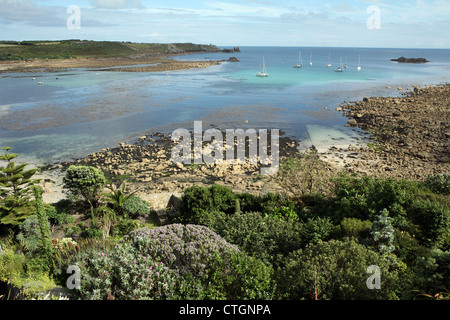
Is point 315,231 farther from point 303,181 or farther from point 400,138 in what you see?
point 400,138

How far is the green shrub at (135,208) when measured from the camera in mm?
12352

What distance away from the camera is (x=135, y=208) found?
1239cm

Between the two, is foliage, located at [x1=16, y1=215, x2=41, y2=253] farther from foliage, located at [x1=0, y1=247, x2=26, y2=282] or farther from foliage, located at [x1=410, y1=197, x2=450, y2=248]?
foliage, located at [x1=410, y1=197, x2=450, y2=248]

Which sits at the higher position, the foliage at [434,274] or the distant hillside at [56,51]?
the distant hillside at [56,51]

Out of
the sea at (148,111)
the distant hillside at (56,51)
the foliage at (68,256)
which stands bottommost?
the foliage at (68,256)

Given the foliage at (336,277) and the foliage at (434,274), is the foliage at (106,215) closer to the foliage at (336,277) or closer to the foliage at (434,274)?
the foliage at (336,277)

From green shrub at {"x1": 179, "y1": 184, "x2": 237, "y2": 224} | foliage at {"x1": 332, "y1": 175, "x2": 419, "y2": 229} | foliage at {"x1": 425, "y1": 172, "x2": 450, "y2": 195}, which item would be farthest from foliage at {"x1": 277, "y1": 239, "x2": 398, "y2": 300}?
foliage at {"x1": 425, "y1": 172, "x2": 450, "y2": 195}

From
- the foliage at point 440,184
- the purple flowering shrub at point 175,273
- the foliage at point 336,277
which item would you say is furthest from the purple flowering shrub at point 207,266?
the foliage at point 440,184

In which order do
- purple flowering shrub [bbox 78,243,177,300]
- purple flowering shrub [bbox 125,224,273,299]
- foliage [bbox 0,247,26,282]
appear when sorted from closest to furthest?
purple flowering shrub [bbox 78,243,177,300], purple flowering shrub [bbox 125,224,273,299], foliage [bbox 0,247,26,282]

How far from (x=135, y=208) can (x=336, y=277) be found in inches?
339

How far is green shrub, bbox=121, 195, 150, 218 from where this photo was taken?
12352 mm

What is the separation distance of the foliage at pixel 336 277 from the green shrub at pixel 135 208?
24.8 ft

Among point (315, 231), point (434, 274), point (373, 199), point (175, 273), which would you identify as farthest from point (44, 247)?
point (373, 199)

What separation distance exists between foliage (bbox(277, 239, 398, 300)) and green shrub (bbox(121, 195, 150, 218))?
7.55 meters
